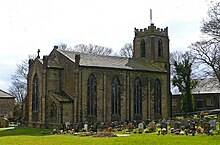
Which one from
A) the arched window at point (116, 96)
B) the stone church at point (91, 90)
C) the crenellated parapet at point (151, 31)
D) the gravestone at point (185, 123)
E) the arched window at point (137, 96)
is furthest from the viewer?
the crenellated parapet at point (151, 31)

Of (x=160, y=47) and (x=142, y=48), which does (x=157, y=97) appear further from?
(x=142, y=48)

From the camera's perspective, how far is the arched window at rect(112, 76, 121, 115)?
4741 cm

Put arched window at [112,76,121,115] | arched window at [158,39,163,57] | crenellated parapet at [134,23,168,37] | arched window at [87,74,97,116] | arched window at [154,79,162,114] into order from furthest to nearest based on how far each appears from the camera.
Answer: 1. arched window at [158,39,163,57]
2. crenellated parapet at [134,23,168,37]
3. arched window at [154,79,162,114]
4. arched window at [112,76,121,115]
5. arched window at [87,74,97,116]

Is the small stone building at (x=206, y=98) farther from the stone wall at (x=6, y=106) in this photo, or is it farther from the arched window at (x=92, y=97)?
the stone wall at (x=6, y=106)

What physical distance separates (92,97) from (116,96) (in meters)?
3.78

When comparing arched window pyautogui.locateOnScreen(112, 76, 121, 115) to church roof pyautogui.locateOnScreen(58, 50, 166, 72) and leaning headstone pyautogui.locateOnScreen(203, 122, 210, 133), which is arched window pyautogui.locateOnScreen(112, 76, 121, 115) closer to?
church roof pyautogui.locateOnScreen(58, 50, 166, 72)

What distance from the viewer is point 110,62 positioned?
4919 centimetres

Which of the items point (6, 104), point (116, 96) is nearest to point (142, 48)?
point (116, 96)

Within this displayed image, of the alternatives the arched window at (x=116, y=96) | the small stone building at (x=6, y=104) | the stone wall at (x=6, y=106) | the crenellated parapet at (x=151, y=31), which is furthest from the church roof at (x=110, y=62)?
the stone wall at (x=6, y=106)

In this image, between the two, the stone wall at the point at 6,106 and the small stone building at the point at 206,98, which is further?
the small stone building at the point at 206,98

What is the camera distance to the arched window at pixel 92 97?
45.1 meters

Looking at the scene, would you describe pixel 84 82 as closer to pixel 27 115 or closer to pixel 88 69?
pixel 88 69

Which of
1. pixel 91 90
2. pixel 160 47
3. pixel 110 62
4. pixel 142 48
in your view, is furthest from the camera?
pixel 142 48

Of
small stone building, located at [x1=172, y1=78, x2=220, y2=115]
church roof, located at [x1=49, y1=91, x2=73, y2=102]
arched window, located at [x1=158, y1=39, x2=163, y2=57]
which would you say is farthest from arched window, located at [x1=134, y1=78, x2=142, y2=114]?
small stone building, located at [x1=172, y1=78, x2=220, y2=115]
